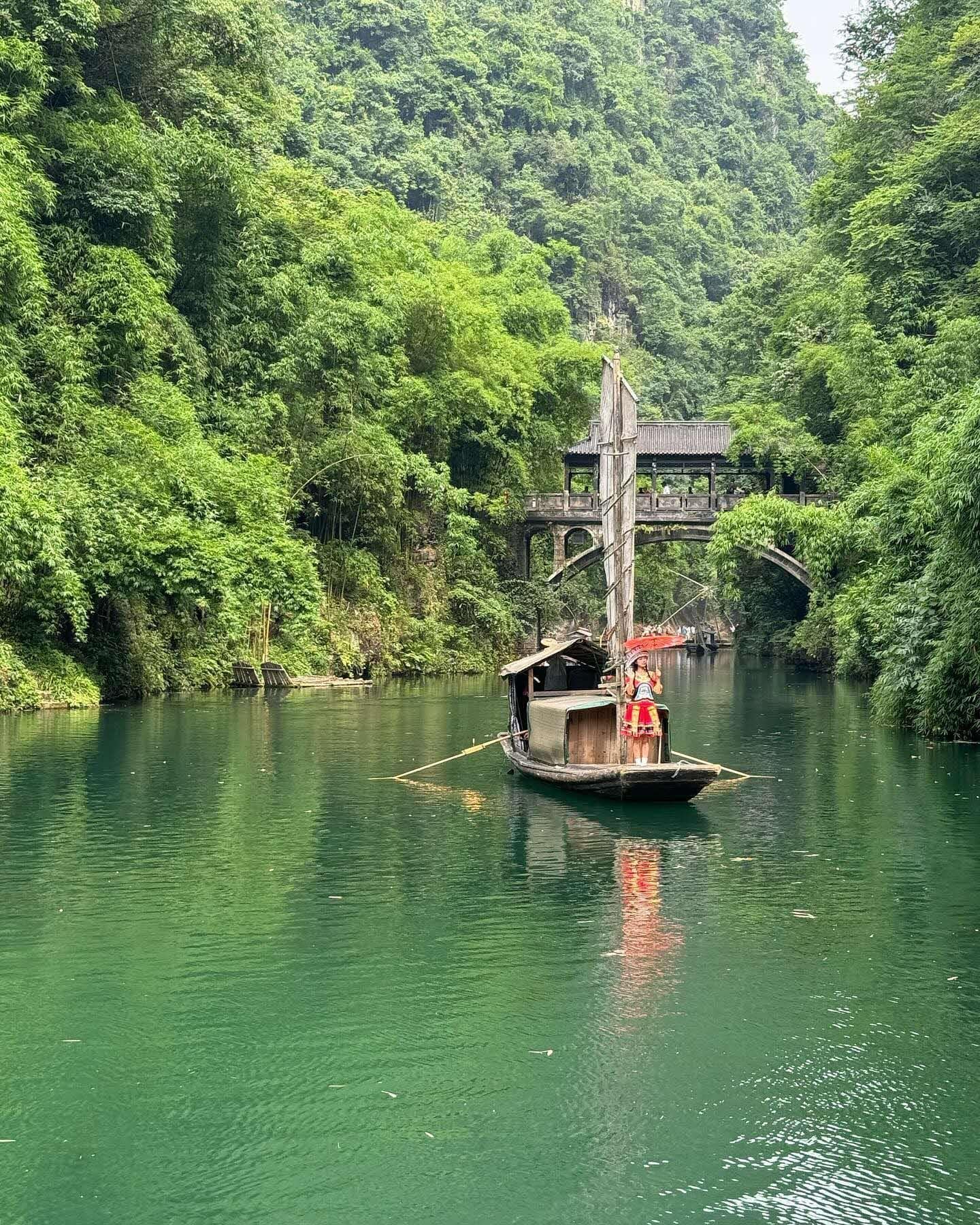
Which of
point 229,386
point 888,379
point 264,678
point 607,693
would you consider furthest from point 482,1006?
point 888,379

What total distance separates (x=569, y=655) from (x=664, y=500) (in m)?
28.8

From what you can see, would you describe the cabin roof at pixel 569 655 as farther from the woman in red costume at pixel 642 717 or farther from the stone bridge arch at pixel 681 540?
the stone bridge arch at pixel 681 540

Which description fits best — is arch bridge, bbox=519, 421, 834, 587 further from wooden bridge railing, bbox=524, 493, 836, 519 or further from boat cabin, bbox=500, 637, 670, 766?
Answer: boat cabin, bbox=500, 637, 670, 766

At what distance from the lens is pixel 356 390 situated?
4069 cm

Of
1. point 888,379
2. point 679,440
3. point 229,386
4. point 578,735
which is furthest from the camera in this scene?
point 679,440

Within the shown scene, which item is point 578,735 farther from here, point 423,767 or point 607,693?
point 423,767

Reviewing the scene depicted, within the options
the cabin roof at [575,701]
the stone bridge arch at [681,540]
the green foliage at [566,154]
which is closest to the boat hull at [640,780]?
the cabin roof at [575,701]

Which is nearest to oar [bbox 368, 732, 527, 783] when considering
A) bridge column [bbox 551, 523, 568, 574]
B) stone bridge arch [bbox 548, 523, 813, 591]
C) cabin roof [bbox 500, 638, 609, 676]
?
cabin roof [bbox 500, 638, 609, 676]

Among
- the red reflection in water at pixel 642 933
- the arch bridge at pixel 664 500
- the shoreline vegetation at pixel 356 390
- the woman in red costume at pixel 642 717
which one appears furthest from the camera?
the arch bridge at pixel 664 500

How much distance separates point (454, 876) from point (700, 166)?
111 m

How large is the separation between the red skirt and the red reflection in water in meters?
2.79

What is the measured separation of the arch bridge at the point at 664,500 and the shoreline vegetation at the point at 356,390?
1089 mm

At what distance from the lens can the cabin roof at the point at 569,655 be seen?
1998cm

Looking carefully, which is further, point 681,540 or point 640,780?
point 681,540
